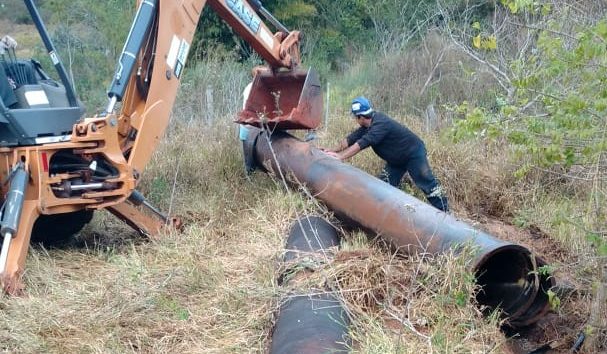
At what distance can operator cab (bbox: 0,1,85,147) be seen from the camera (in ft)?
19.9

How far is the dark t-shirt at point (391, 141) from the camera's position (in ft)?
27.0

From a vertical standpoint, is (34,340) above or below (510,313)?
above

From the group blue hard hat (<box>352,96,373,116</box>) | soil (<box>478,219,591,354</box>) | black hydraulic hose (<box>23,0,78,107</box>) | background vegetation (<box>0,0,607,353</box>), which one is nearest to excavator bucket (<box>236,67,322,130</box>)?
blue hard hat (<box>352,96,373,116</box>)

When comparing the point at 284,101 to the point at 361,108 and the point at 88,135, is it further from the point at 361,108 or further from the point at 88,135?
Answer: the point at 88,135

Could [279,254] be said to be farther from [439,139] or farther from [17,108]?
[439,139]

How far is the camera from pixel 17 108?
20.6 feet

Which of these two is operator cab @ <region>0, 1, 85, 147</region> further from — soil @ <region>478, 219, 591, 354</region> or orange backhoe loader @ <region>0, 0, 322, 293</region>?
soil @ <region>478, 219, 591, 354</region>

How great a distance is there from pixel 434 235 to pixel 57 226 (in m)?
3.58

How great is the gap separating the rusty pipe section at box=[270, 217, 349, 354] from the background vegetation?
155mm

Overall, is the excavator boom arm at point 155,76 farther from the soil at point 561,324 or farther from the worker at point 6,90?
the soil at point 561,324

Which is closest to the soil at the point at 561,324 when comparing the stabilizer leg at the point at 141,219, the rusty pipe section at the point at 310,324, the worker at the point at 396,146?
the rusty pipe section at the point at 310,324

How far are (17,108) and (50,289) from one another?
63.7 inches

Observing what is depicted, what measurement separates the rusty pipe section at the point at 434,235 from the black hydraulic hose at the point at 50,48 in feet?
7.97

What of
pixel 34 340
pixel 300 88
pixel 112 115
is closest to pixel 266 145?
pixel 300 88
